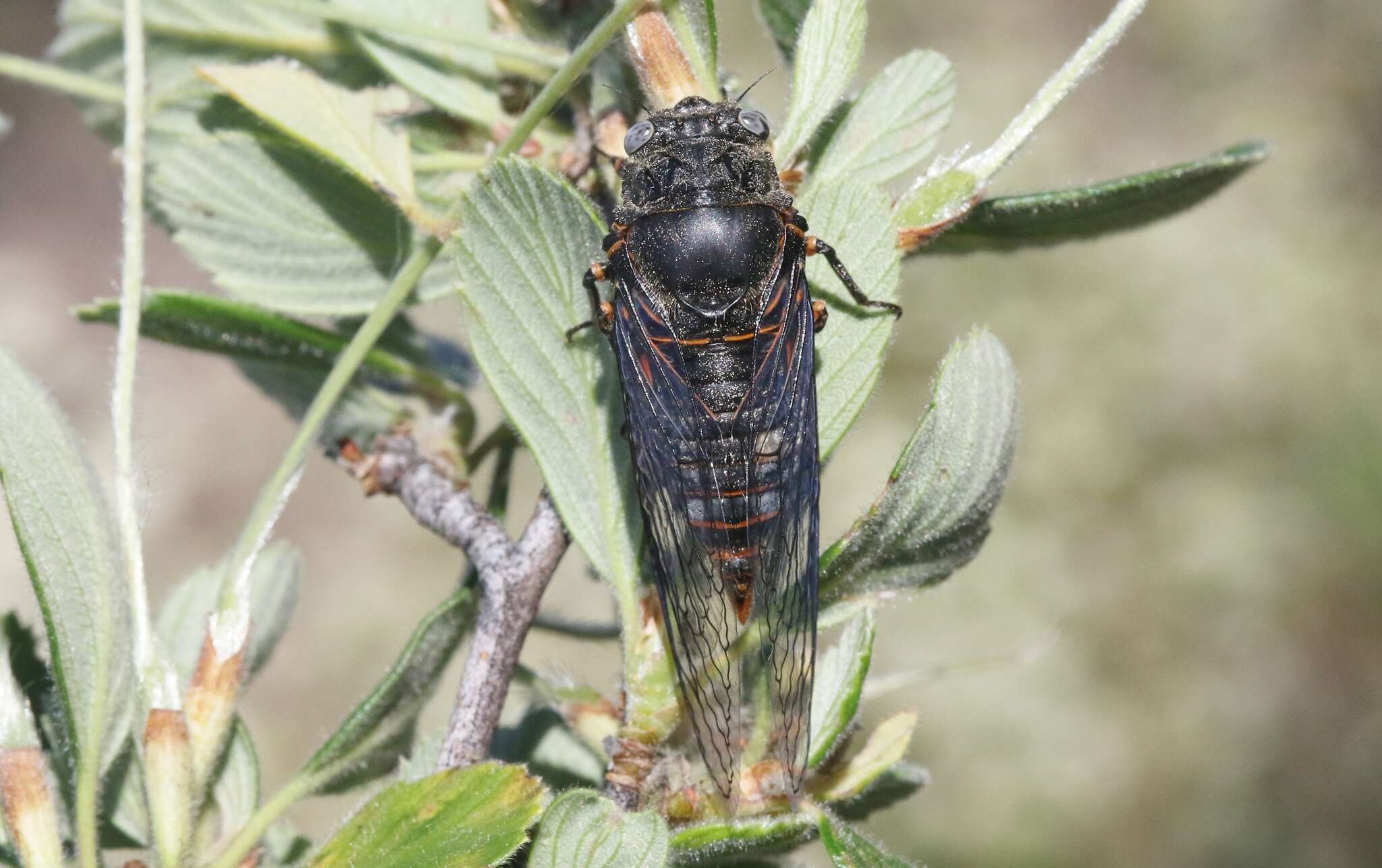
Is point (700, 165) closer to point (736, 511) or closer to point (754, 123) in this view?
point (754, 123)

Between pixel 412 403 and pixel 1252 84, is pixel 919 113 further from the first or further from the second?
pixel 1252 84

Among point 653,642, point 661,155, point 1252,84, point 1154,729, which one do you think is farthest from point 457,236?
point 1252,84

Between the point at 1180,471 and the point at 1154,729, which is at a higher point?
the point at 1180,471

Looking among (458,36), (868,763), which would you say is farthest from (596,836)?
(458,36)

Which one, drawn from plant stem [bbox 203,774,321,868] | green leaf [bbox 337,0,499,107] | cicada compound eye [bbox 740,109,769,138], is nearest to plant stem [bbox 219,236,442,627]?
plant stem [bbox 203,774,321,868]

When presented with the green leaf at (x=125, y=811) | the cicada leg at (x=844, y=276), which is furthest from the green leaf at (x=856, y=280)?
the green leaf at (x=125, y=811)
